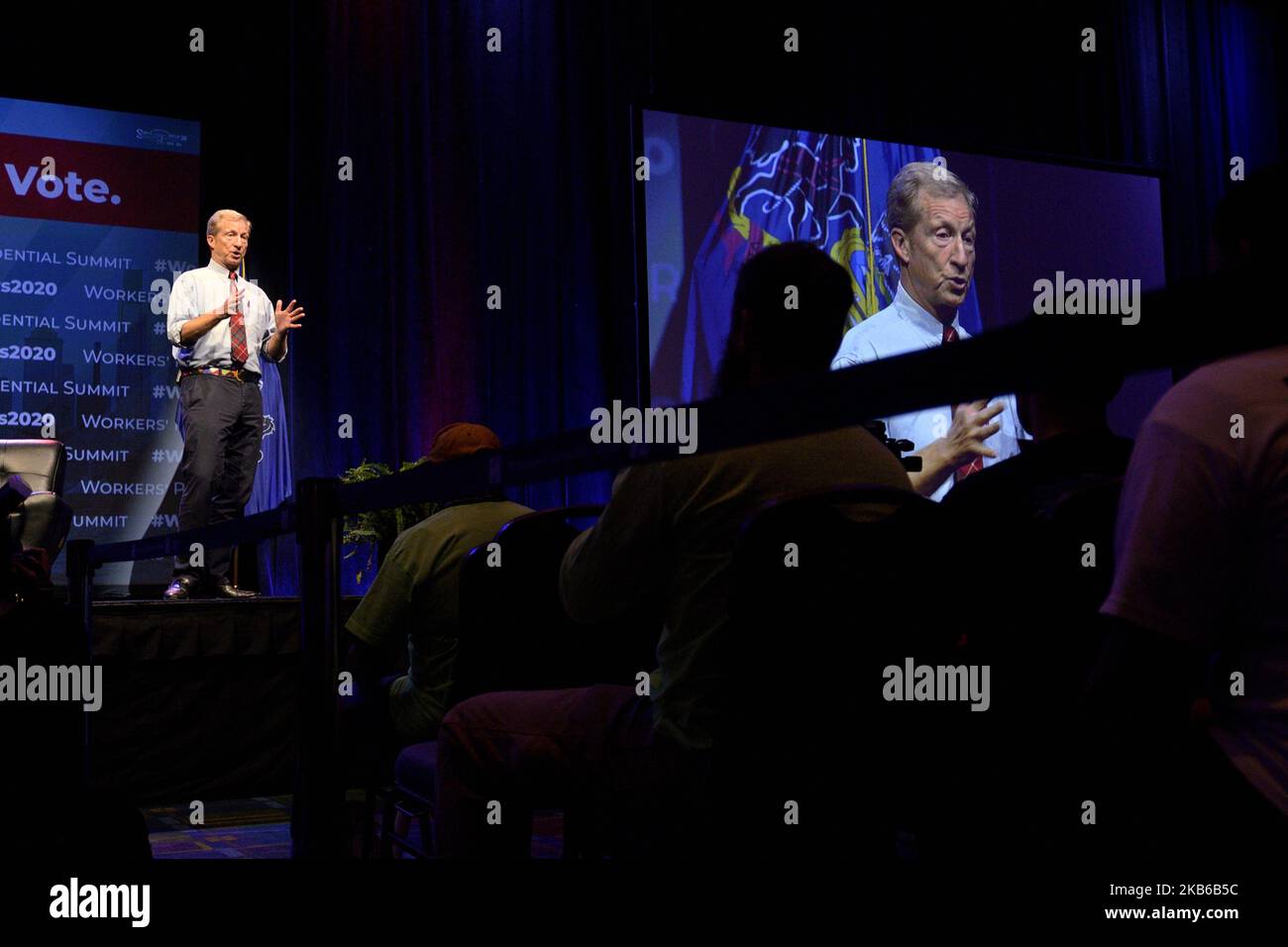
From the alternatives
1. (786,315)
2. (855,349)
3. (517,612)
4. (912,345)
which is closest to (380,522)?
(855,349)

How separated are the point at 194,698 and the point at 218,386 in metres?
1.42

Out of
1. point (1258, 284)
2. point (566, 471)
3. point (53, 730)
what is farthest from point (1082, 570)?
point (53, 730)

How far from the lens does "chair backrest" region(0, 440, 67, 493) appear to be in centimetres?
459

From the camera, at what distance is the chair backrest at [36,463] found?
4.59 metres

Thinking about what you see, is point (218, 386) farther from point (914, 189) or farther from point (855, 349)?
point (914, 189)

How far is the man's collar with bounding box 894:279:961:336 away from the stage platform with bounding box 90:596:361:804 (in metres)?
2.92

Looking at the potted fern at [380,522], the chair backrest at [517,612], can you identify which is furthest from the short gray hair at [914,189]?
the chair backrest at [517,612]

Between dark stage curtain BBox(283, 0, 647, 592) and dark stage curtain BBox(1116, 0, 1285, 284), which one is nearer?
dark stage curtain BBox(283, 0, 647, 592)

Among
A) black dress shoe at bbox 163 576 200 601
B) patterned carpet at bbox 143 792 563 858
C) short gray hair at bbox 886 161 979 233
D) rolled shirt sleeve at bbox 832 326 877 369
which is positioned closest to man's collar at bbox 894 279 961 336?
rolled shirt sleeve at bbox 832 326 877 369

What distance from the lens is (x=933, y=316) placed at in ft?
18.9

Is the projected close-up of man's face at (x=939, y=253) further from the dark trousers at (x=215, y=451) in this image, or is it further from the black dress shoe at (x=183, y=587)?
the black dress shoe at (x=183, y=587)

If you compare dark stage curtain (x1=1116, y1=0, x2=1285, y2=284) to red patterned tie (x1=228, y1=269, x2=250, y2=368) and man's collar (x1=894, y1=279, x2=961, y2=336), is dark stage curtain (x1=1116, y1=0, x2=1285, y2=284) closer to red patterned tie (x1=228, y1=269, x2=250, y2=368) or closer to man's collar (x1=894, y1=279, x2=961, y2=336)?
man's collar (x1=894, y1=279, x2=961, y2=336)

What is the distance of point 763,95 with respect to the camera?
21.9ft

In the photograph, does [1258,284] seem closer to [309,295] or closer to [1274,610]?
[1274,610]
